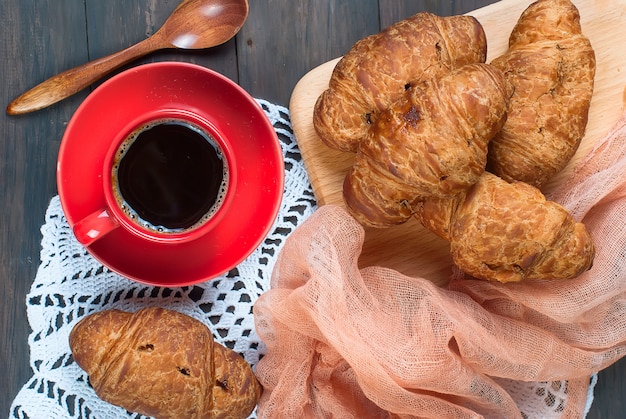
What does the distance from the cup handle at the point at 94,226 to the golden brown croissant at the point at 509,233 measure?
1.31ft

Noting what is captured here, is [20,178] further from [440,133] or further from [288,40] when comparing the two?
[440,133]

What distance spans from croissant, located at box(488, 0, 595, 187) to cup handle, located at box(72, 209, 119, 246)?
513mm

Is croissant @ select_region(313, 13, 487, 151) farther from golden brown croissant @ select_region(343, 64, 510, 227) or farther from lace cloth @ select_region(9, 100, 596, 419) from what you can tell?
lace cloth @ select_region(9, 100, 596, 419)

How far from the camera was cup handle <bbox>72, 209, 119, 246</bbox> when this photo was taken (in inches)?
32.9

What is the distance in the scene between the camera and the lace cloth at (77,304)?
989 millimetres

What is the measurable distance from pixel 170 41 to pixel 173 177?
21 cm

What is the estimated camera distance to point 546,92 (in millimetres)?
901

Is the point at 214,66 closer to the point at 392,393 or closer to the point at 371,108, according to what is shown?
the point at 371,108

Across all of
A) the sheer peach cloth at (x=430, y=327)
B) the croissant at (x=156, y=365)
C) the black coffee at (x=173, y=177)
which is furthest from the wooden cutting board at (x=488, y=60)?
the croissant at (x=156, y=365)

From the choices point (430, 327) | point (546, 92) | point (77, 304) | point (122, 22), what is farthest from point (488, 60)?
point (77, 304)

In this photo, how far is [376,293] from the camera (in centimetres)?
95

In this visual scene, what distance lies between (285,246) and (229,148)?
0.15 m

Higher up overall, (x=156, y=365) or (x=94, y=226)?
(x=94, y=226)

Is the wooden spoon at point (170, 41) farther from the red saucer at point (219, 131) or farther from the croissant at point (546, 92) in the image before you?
the croissant at point (546, 92)
